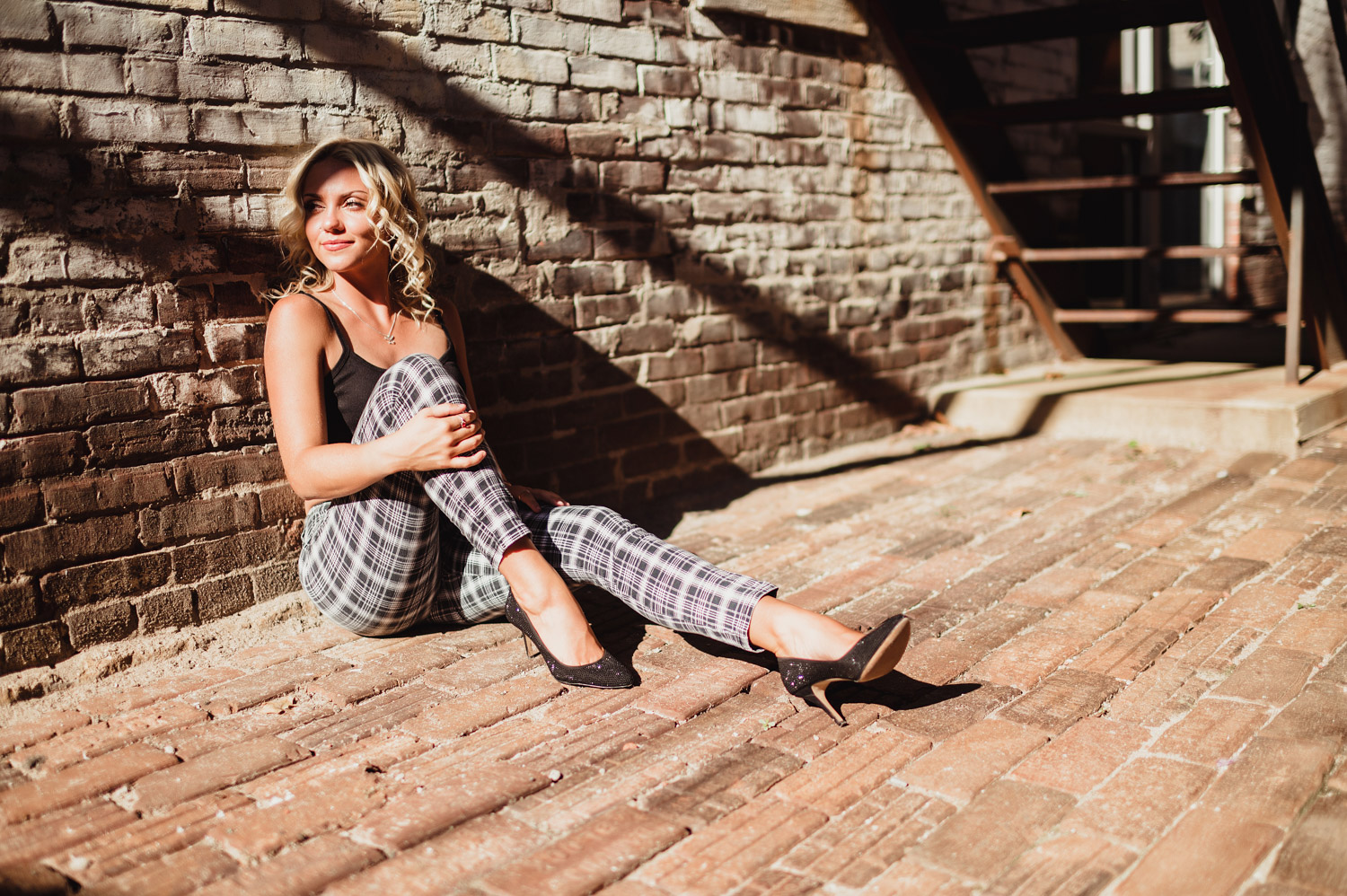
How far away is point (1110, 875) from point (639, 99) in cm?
316

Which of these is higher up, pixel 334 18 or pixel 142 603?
pixel 334 18

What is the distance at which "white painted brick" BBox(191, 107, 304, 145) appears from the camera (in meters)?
2.77

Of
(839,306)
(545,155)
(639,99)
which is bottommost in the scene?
(839,306)

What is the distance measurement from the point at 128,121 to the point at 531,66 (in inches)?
54.3

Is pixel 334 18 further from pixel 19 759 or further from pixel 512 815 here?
pixel 512 815

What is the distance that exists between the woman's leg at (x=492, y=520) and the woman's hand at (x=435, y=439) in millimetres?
61

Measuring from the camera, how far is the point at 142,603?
8.92 ft

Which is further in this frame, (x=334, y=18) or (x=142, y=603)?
(x=334, y=18)

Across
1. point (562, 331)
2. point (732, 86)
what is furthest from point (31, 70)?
point (732, 86)

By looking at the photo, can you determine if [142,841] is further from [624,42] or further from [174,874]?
[624,42]

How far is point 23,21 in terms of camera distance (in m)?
2.45

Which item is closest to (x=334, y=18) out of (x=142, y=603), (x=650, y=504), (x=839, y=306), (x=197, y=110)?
(x=197, y=110)

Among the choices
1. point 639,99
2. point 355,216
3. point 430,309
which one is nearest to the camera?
point 355,216

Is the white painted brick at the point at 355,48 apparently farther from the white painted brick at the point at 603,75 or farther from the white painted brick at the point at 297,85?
the white painted brick at the point at 603,75
